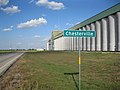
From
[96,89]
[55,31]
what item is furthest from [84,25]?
[55,31]

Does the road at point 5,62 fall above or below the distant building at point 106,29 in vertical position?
below

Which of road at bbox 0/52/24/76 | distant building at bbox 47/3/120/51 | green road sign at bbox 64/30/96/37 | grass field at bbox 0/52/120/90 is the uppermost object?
distant building at bbox 47/3/120/51

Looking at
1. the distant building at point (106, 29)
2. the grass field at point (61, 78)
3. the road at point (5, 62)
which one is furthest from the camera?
the distant building at point (106, 29)

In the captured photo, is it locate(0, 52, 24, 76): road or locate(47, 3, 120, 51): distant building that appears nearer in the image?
locate(0, 52, 24, 76): road

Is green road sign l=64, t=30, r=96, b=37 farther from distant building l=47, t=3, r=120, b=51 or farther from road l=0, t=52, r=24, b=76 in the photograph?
distant building l=47, t=3, r=120, b=51

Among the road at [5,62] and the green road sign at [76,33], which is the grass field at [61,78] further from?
the green road sign at [76,33]

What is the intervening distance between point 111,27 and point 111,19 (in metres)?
2.59

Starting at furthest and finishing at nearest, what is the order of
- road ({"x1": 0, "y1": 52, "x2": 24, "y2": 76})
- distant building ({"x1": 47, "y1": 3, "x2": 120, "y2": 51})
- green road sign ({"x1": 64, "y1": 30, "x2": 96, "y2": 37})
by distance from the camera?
distant building ({"x1": 47, "y1": 3, "x2": 120, "y2": 51})
road ({"x1": 0, "y1": 52, "x2": 24, "y2": 76})
green road sign ({"x1": 64, "y1": 30, "x2": 96, "y2": 37})

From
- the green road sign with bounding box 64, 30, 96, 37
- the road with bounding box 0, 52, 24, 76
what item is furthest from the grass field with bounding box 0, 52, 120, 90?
the green road sign with bounding box 64, 30, 96, 37

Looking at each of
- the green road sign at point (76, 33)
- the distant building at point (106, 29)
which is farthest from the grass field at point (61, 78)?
the distant building at point (106, 29)

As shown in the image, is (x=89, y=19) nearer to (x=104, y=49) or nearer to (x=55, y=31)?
(x=104, y=49)

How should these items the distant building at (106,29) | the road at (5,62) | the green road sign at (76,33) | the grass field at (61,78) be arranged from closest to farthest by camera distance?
the green road sign at (76,33), the grass field at (61,78), the road at (5,62), the distant building at (106,29)

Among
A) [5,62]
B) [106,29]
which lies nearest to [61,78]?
[5,62]

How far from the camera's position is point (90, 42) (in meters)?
72.1
